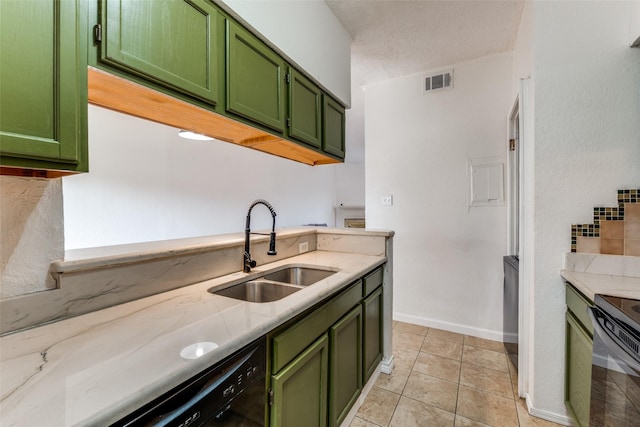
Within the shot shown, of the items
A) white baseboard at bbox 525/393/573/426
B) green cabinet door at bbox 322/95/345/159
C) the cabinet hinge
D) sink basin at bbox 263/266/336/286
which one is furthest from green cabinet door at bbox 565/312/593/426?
the cabinet hinge

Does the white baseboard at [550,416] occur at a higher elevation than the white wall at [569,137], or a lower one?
lower

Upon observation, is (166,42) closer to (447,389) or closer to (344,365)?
(344,365)

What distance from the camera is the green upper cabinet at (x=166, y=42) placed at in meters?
0.90

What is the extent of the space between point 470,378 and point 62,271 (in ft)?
8.24

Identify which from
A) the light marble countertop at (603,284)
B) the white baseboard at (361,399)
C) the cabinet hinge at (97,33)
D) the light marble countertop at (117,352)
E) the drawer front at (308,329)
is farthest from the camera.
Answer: the white baseboard at (361,399)

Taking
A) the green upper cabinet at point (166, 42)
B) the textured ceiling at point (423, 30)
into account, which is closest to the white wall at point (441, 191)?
the textured ceiling at point (423, 30)

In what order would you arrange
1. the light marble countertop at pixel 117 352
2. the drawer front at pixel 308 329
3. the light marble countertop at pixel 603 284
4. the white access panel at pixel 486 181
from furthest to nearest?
the white access panel at pixel 486 181 → the light marble countertop at pixel 603 284 → the drawer front at pixel 308 329 → the light marble countertop at pixel 117 352

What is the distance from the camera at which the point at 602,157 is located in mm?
1584

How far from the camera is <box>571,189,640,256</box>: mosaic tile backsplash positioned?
151cm

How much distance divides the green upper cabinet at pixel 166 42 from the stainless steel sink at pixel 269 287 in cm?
92

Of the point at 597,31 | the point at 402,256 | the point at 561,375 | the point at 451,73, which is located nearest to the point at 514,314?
the point at 561,375

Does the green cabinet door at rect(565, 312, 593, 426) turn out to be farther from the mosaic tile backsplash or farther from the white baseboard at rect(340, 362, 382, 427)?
the white baseboard at rect(340, 362, 382, 427)

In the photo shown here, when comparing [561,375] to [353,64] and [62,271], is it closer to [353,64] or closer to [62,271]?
[62,271]

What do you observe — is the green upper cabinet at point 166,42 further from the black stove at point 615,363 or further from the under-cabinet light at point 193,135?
the black stove at point 615,363
